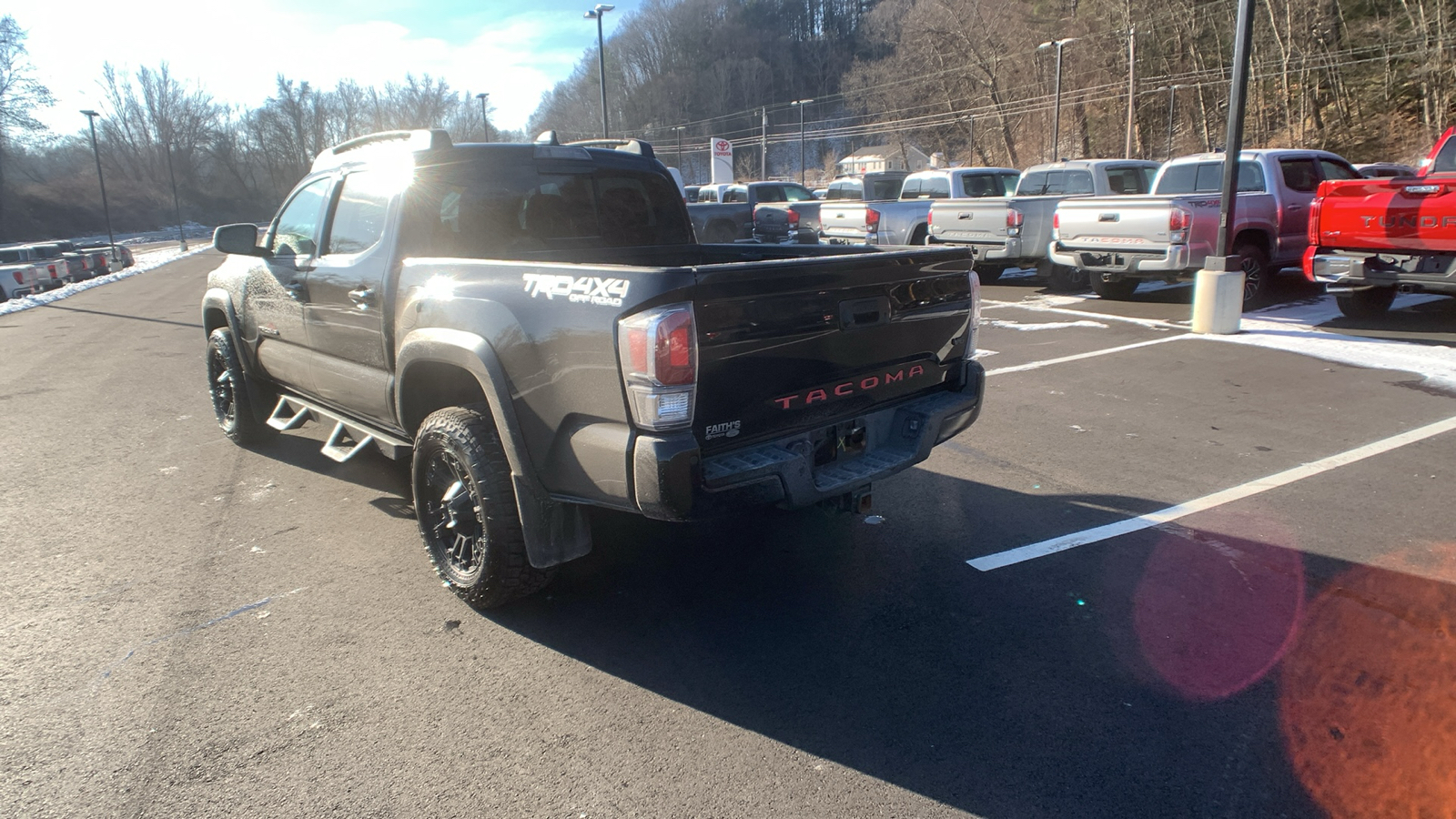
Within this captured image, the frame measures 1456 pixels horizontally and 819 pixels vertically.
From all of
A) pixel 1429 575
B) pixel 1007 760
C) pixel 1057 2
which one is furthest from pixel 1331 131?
pixel 1007 760

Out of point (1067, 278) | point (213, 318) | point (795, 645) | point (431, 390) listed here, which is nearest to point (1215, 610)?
point (795, 645)

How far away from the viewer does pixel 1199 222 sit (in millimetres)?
10625

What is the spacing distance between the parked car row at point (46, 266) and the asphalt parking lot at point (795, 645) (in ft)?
67.6

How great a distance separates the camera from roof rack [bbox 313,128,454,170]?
14.1ft

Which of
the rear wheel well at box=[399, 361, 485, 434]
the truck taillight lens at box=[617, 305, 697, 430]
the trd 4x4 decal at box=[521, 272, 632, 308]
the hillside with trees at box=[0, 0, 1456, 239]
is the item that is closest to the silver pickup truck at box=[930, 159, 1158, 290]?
the rear wheel well at box=[399, 361, 485, 434]

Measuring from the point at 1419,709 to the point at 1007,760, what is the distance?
1430mm

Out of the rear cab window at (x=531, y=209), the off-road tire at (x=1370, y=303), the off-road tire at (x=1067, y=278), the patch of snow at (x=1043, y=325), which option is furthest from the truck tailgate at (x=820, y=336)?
the off-road tire at (x=1067, y=278)

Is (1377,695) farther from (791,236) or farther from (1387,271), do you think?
(791,236)

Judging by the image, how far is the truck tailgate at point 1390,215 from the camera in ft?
27.3

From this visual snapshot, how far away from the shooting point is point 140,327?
14289mm

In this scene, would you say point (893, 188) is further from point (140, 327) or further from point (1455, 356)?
point (140, 327)

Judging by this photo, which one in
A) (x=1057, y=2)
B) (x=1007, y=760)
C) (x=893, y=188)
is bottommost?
(x=1007, y=760)

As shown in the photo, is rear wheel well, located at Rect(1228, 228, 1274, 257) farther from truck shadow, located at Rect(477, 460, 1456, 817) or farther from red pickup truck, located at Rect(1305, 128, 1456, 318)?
truck shadow, located at Rect(477, 460, 1456, 817)

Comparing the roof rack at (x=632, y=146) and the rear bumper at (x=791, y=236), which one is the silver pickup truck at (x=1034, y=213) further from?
the roof rack at (x=632, y=146)
